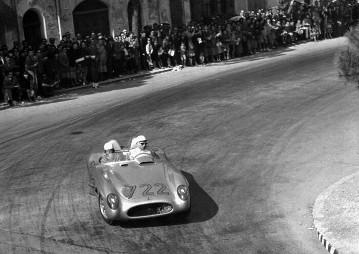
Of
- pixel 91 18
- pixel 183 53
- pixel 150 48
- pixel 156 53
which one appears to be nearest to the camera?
pixel 150 48

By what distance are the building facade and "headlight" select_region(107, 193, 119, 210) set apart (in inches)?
768

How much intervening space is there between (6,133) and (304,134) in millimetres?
8181

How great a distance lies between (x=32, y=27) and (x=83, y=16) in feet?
9.86

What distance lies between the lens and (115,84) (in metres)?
28.3

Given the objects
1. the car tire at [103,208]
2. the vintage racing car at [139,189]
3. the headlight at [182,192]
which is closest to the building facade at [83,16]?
the vintage racing car at [139,189]

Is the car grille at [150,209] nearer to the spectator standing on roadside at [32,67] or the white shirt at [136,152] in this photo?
the white shirt at [136,152]

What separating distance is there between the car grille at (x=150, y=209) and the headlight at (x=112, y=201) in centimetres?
28

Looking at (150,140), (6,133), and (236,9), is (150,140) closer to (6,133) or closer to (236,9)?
(6,133)

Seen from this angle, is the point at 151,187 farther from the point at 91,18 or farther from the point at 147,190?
the point at 91,18

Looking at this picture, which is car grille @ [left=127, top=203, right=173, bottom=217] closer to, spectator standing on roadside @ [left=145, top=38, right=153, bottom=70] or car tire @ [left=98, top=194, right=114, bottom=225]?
car tire @ [left=98, top=194, right=114, bottom=225]

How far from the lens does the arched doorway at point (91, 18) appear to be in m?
35.1

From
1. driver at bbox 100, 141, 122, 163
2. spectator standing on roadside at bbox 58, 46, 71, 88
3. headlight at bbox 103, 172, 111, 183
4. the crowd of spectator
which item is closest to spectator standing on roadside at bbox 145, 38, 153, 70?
the crowd of spectator

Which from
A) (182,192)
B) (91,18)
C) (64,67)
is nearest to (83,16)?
(91,18)

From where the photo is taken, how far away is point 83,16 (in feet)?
116
